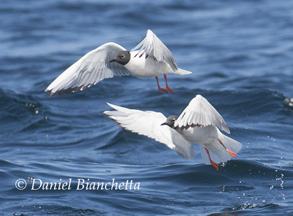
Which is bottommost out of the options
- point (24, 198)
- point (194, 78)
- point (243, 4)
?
point (24, 198)

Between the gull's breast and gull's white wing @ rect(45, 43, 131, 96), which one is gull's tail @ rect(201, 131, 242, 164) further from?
gull's white wing @ rect(45, 43, 131, 96)

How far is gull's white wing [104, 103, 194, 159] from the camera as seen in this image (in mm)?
8641

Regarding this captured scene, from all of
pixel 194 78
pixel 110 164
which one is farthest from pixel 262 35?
pixel 110 164

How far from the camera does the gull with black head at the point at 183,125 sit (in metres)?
8.13

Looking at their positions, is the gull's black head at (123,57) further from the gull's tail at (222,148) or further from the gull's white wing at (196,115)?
the gull's tail at (222,148)

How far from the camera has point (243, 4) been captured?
105 feet

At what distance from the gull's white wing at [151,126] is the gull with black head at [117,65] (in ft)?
1.51

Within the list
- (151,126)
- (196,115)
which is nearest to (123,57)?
(151,126)

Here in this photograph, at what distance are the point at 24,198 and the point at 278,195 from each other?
4182mm

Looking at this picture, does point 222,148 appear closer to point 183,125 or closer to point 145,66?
point 183,125

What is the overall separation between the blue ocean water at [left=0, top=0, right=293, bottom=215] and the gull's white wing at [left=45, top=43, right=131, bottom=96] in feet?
6.44

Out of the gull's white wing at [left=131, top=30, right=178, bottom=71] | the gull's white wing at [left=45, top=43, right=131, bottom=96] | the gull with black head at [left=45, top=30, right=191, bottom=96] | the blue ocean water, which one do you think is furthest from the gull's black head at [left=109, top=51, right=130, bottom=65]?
the blue ocean water

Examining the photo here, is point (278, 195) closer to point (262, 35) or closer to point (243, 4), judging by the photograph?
point (262, 35)

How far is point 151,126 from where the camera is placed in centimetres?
875
